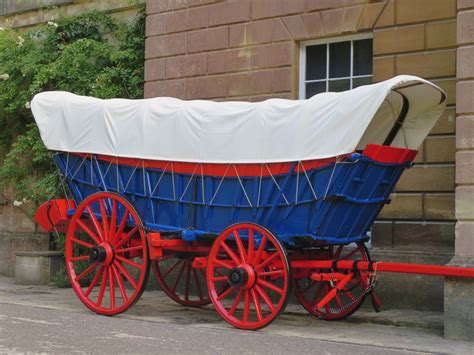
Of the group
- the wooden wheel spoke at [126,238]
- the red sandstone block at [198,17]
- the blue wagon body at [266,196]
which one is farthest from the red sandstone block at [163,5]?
the wooden wheel spoke at [126,238]

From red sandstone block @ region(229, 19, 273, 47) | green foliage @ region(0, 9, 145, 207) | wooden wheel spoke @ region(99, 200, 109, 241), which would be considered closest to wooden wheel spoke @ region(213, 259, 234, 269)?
wooden wheel spoke @ region(99, 200, 109, 241)

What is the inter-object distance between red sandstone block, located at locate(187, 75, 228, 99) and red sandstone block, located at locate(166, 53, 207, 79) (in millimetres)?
148

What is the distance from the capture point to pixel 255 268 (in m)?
8.71

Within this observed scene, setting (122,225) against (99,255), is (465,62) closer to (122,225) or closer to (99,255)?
(122,225)

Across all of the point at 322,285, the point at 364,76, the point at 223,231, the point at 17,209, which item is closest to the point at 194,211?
the point at 223,231

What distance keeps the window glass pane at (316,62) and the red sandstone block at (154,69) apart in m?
2.69

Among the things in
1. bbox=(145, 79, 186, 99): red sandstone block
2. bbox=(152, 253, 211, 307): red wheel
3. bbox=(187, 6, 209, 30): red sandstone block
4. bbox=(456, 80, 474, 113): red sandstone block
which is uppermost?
bbox=(187, 6, 209, 30): red sandstone block

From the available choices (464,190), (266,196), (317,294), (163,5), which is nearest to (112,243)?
(266,196)

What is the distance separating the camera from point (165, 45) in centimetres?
1348

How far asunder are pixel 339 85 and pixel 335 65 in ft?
1.04

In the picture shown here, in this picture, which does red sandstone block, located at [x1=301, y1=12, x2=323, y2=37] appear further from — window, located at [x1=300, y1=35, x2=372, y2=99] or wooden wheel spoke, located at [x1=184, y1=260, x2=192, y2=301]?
wooden wheel spoke, located at [x1=184, y1=260, x2=192, y2=301]

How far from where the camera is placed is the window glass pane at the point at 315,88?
11930 mm

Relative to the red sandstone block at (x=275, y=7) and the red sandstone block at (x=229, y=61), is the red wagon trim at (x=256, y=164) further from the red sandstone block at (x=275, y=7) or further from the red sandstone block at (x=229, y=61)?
the red sandstone block at (x=275, y=7)

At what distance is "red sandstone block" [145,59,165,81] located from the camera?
13.5 m
